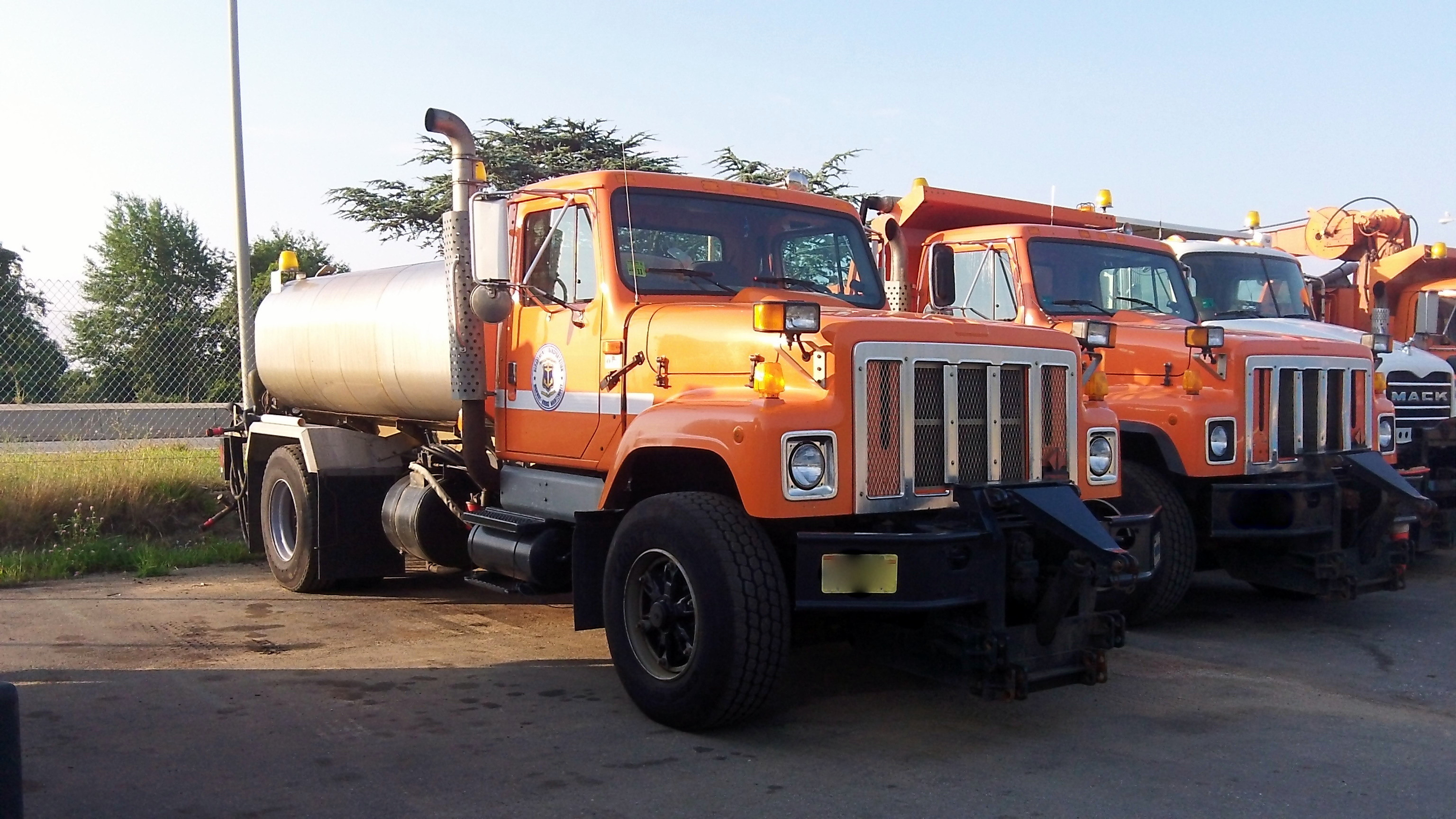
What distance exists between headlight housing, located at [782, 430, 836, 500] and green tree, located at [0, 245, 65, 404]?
8.54 metres

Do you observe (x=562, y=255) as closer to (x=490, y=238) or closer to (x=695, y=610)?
(x=490, y=238)

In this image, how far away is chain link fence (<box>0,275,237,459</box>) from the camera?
11.1 m

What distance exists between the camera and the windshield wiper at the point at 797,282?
251 inches

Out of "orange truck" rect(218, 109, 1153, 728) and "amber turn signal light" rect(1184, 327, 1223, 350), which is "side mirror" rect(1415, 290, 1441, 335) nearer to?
"amber turn signal light" rect(1184, 327, 1223, 350)

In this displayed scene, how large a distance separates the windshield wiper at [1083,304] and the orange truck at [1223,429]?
1cm

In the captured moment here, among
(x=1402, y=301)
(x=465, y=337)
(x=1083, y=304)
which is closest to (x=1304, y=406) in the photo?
(x=1083, y=304)

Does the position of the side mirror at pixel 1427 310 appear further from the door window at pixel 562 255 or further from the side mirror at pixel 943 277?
the door window at pixel 562 255

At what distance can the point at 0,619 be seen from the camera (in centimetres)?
769

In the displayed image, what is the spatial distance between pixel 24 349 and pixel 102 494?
1670 millimetres

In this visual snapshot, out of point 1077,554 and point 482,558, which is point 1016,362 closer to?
point 1077,554

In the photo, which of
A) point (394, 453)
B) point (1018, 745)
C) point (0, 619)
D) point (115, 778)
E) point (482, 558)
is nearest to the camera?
point (115, 778)

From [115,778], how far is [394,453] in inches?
171

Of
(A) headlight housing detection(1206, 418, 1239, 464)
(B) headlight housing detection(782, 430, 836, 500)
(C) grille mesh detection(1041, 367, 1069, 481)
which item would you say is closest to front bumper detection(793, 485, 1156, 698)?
(B) headlight housing detection(782, 430, 836, 500)

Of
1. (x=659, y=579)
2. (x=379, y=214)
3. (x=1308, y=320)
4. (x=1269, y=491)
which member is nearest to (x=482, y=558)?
(x=659, y=579)
